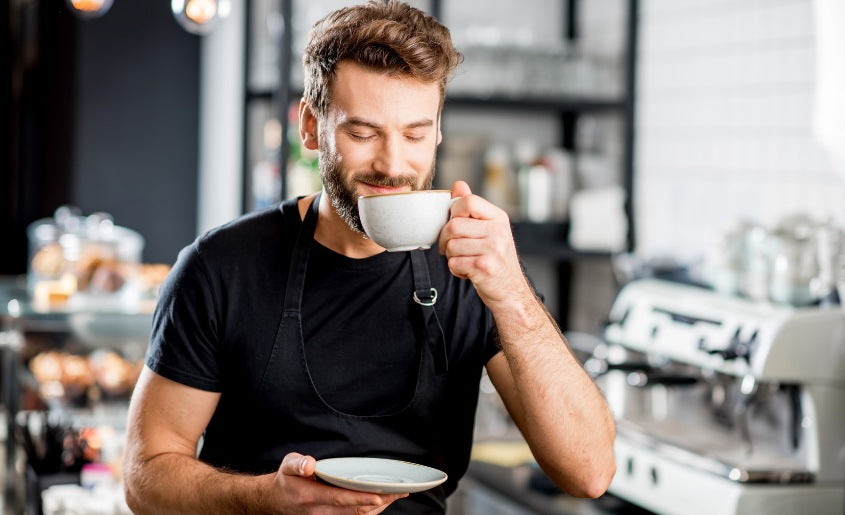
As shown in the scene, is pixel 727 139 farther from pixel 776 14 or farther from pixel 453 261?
pixel 453 261

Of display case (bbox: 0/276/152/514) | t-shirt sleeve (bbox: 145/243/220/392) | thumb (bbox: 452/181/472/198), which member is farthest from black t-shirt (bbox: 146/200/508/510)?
display case (bbox: 0/276/152/514)

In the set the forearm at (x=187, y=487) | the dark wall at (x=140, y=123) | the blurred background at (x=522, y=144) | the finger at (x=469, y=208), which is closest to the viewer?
the finger at (x=469, y=208)

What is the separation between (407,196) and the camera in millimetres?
1456

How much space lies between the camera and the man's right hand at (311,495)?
4.69ft

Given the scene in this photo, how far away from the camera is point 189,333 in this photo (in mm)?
1727

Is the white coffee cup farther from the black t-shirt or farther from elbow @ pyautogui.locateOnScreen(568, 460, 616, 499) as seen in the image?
elbow @ pyautogui.locateOnScreen(568, 460, 616, 499)

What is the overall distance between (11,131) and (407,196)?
611cm

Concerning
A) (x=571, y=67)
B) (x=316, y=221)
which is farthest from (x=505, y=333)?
(x=571, y=67)

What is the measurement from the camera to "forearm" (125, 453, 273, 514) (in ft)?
5.20

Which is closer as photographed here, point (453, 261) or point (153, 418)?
point (453, 261)

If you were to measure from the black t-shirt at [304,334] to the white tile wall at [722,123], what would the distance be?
115cm

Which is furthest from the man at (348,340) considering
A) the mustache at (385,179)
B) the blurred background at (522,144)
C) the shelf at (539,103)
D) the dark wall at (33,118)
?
the dark wall at (33,118)

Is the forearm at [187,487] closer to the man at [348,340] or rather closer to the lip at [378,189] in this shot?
the man at [348,340]

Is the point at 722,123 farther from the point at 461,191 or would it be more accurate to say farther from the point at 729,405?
the point at 461,191
